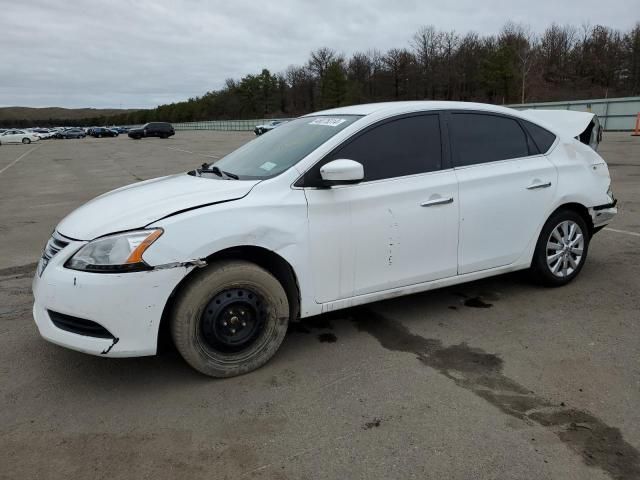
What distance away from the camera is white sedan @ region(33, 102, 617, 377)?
2975 mm

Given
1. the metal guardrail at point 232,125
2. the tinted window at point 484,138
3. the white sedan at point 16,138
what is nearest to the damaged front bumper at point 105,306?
the tinted window at point 484,138

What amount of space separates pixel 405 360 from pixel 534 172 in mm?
2035

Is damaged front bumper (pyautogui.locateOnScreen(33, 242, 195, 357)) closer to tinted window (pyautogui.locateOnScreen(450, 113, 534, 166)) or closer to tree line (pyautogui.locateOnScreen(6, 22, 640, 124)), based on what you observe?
tinted window (pyautogui.locateOnScreen(450, 113, 534, 166))

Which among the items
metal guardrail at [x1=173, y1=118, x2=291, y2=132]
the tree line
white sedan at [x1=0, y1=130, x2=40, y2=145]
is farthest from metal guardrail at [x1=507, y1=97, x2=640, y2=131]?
white sedan at [x1=0, y1=130, x2=40, y2=145]

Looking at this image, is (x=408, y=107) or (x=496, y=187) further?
(x=496, y=187)

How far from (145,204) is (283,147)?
116 cm

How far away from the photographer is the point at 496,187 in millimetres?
4117

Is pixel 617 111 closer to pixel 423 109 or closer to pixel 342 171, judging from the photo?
pixel 423 109

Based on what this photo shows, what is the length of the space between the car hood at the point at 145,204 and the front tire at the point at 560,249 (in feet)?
8.69

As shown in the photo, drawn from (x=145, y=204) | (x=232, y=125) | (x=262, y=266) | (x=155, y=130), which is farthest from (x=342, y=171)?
(x=232, y=125)

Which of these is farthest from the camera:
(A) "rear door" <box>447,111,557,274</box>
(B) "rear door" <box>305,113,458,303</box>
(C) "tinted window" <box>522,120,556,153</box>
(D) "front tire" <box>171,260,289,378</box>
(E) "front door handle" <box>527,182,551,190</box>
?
(C) "tinted window" <box>522,120,556,153</box>

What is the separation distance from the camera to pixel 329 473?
2.38m

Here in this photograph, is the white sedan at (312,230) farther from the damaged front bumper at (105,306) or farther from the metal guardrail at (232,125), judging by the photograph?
the metal guardrail at (232,125)

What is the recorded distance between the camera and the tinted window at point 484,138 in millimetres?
4090
